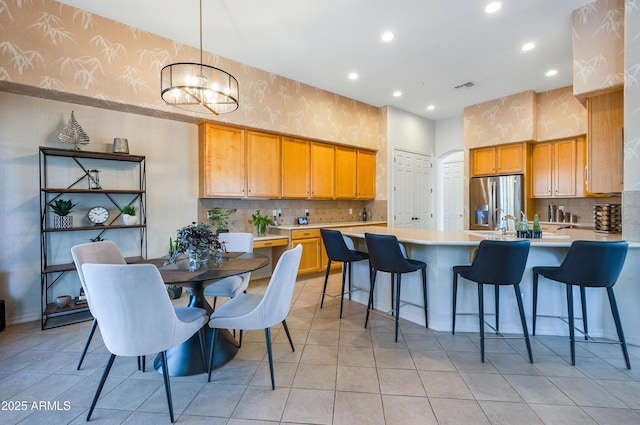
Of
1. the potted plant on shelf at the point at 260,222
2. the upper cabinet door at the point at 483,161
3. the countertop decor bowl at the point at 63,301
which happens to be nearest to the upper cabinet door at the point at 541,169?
the upper cabinet door at the point at 483,161

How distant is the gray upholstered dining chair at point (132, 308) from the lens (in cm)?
153

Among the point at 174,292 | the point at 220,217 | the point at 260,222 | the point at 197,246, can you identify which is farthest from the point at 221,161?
the point at 197,246

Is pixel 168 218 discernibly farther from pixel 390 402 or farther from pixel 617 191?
pixel 617 191

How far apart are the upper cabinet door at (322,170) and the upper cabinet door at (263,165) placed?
29.9 inches

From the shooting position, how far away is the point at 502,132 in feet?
18.8

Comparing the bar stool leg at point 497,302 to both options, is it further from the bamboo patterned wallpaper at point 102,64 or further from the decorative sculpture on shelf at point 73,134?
the decorative sculpture on shelf at point 73,134

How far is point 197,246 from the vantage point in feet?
7.42

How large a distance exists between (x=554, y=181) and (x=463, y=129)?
2.03 meters

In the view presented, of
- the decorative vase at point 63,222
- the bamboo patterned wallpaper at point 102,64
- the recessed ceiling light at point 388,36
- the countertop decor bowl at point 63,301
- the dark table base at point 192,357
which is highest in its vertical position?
the recessed ceiling light at point 388,36

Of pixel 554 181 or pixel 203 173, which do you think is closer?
pixel 203 173

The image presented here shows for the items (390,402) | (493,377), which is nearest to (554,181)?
(493,377)

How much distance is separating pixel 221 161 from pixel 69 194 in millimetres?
1796

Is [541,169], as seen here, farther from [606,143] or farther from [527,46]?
[606,143]

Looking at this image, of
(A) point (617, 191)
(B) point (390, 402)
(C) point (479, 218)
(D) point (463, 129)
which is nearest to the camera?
(B) point (390, 402)
